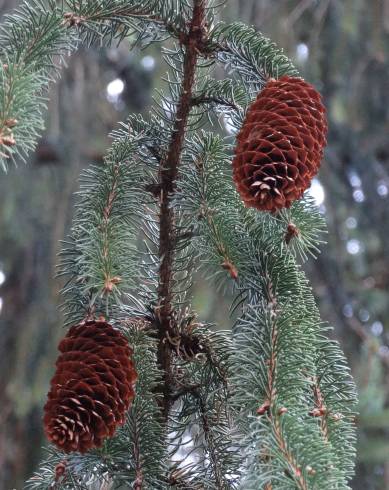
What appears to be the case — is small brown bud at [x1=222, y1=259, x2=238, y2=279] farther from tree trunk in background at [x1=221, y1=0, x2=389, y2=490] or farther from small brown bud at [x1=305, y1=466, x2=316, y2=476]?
tree trunk in background at [x1=221, y1=0, x2=389, y2=490]

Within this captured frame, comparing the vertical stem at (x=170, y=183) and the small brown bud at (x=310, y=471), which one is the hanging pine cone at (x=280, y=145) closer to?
the vertical stem at (x=170, y=183)

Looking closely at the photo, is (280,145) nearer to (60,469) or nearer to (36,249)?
(60,469)

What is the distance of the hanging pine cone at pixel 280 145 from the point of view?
0.73 metres

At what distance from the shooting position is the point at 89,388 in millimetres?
→ 713

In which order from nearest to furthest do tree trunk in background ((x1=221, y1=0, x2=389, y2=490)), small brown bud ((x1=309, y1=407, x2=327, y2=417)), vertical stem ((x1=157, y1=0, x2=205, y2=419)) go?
small brown bud ((x1=309, y1=407, x2=327, y2=417)) < vertical stem ((x1=157, y1=0, x2=205, y2=419)) < tree trunk in background ((x1=221, y1=0, x2=389, y2=490))

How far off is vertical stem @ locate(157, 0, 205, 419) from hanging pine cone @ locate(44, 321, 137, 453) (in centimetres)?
11

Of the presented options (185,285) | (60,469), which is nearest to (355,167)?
(185,285)

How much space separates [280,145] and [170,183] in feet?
0.52

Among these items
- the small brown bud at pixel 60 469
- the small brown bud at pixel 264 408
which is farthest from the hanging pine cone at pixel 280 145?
the small brown bud at pixel 60 469

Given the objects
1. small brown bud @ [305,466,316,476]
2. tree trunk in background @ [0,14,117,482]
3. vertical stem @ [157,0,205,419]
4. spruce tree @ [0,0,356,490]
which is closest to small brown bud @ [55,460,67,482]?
spruce tree @ [0,0,356,490]

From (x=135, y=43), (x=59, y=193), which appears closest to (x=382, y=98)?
(x=59, y=193)

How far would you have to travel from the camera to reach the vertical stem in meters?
0.86

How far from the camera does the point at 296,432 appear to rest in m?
0.67

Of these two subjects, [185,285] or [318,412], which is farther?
[185,285]
